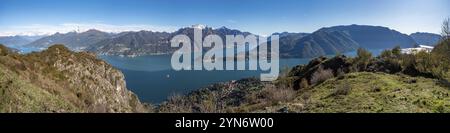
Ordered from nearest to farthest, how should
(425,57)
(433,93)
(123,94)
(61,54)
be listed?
(433,93)
(425,57)
(61,54)
(123,94)

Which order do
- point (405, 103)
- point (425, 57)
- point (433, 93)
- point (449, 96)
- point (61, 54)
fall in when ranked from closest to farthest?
point (405, 103), point (449, 96), point (433, 93), point (425, 57), point (61, 54)

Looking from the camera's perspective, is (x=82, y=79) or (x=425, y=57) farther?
(x=82, y=79)

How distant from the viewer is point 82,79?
6116 cm

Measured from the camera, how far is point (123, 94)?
8125cm
